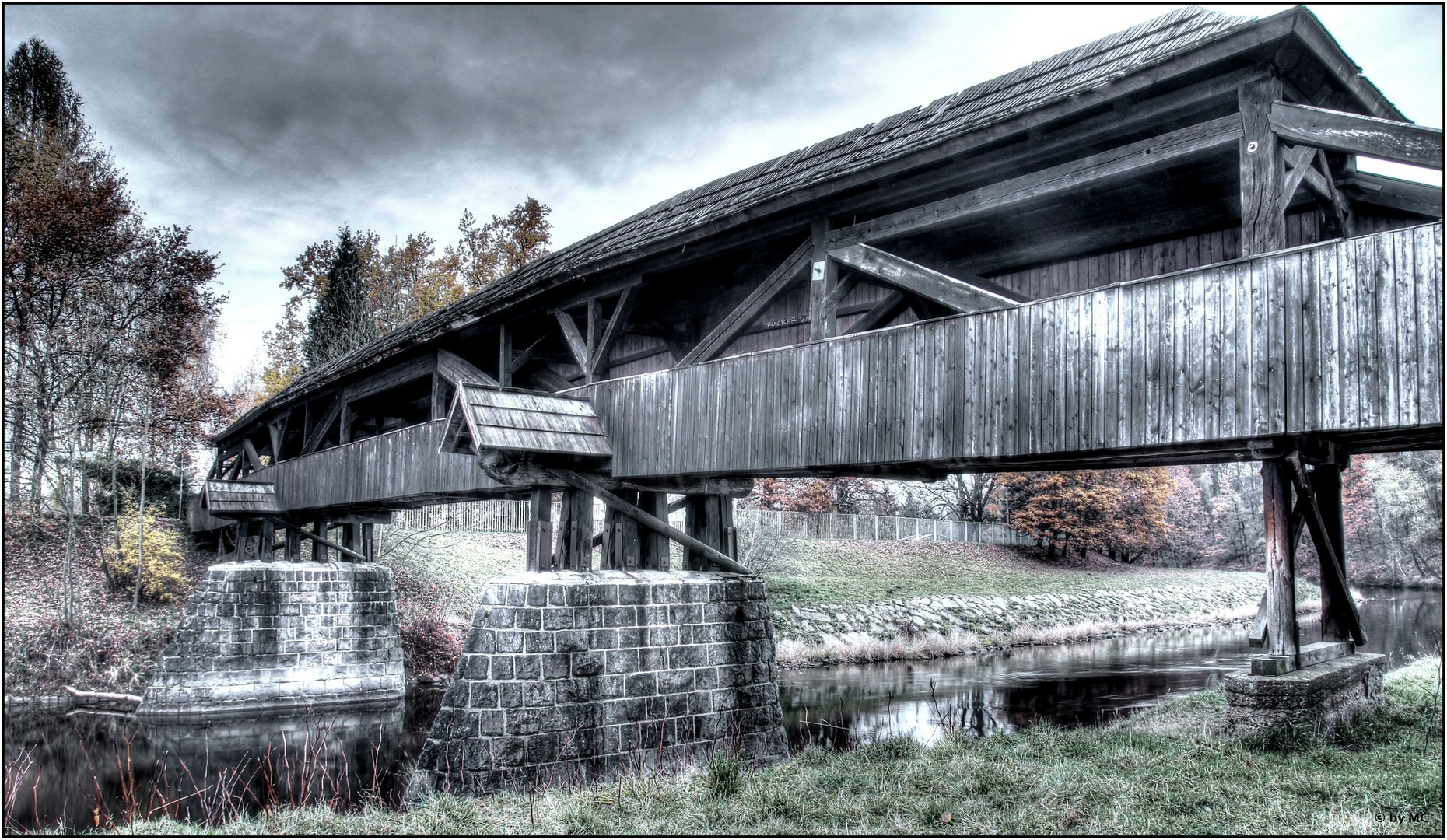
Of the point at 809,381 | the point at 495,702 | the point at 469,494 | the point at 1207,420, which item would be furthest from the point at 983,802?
the point at 469,494

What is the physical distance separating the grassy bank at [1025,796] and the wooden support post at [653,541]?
2.36 meters

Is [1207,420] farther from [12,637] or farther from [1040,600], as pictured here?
[1040,600]

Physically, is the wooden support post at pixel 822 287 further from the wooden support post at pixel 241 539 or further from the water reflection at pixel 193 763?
the wooden support post at pixel 241 539

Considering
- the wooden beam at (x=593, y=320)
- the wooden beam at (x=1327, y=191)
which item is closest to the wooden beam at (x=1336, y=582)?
the wooden beam at (x=1327, y=191)

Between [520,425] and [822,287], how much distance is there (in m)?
2.96

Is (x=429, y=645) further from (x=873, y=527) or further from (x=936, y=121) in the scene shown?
(x=873, y=527)

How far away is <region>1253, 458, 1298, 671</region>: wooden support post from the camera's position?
19.3 feet

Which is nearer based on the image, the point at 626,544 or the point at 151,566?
the point at 626,544

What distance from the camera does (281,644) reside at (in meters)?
15.5

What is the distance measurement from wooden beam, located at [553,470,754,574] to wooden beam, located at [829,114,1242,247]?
10.3ft

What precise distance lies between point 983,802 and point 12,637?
17.0 m

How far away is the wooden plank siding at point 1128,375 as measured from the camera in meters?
4.66

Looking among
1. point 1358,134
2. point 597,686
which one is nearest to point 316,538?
point 597,686

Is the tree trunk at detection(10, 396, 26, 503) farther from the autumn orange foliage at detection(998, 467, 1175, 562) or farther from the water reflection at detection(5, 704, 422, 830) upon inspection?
the autumn orange foliage at detection(998, 467, 1175, 562)
